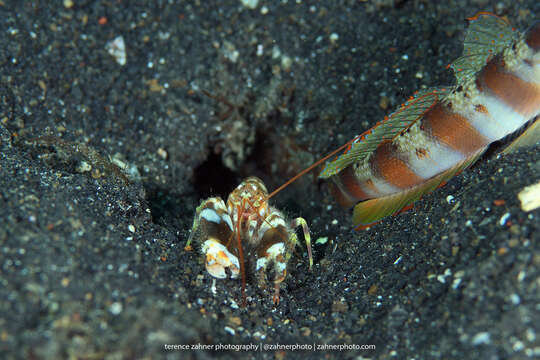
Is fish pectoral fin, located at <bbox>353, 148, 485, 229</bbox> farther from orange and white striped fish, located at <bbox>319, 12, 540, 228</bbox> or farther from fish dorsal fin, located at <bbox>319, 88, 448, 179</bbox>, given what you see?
fish dorsal fin, located at <bbox>319, 88, 448, 179</bbox>

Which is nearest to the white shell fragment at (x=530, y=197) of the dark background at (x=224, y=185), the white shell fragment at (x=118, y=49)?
the dark background at (x=224, y=185)

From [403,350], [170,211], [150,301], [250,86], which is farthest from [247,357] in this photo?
[250,86]

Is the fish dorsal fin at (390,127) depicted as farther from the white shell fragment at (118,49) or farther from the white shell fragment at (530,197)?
the white shell fragment at (118,49)

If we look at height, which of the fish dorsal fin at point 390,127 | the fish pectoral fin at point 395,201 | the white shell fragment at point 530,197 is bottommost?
the white shell fragment at point 530,197

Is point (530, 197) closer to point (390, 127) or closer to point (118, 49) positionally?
point (390, 127)

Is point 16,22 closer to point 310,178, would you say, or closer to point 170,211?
point 170,211

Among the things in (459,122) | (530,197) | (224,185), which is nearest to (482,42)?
(459,122)
